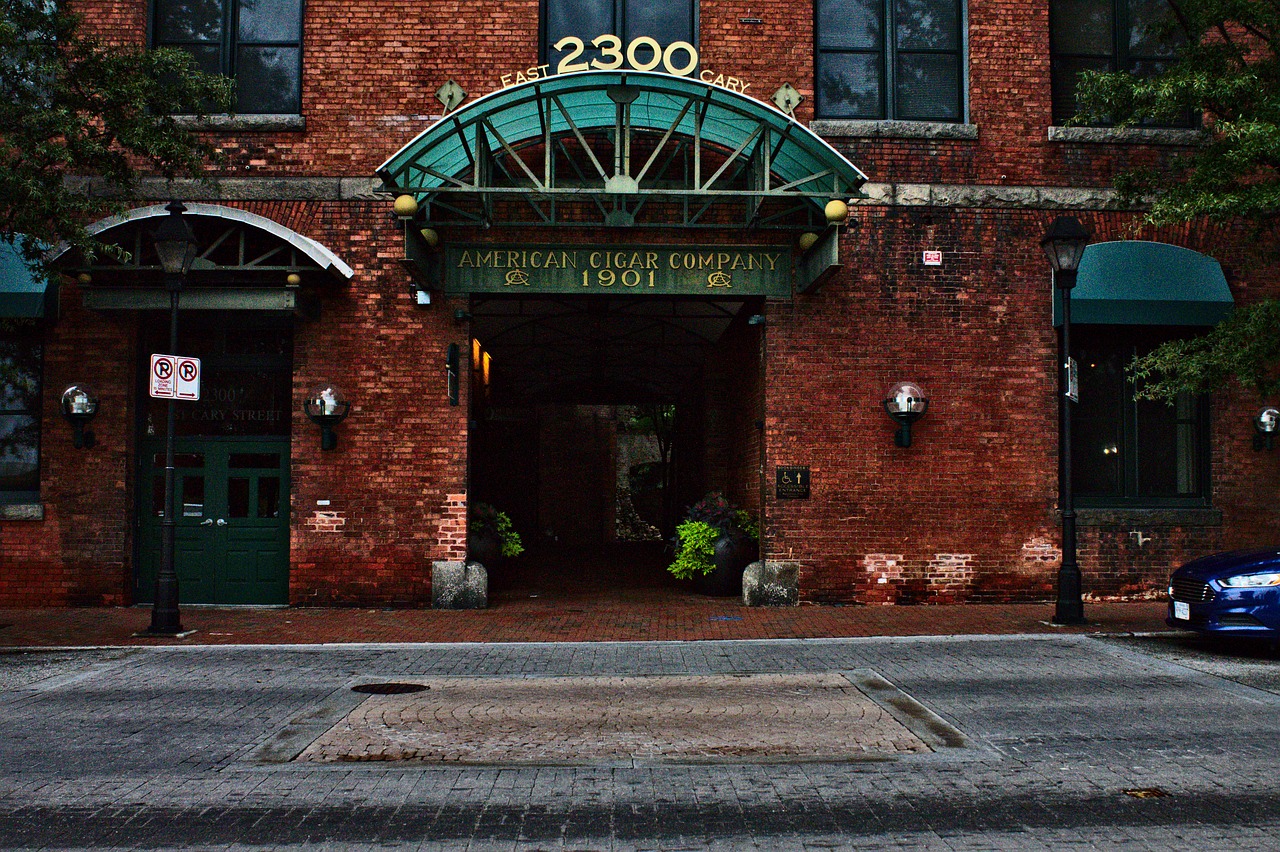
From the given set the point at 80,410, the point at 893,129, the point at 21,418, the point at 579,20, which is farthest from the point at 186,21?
the point at 893,129

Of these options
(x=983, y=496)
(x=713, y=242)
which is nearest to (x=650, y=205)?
(x=713, y=242)

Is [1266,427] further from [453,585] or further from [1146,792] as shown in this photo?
[453,585]

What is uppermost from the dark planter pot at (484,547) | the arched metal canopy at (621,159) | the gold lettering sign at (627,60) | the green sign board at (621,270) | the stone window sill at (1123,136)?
the gold lettering sign at (627,60)

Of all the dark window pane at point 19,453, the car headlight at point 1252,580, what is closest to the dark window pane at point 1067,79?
the car headlight at point 1252,580

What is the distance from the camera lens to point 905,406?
1322 cm

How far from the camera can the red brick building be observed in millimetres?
13312

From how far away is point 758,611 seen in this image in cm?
1303

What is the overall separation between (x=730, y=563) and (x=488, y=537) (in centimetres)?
356

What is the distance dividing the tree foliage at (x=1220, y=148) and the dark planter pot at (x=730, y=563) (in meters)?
5.68

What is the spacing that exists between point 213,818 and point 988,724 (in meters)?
5.02

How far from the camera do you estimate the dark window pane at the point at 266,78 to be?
1380cm

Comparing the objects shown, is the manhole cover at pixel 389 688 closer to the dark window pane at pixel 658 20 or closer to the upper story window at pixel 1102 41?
the dark window pane at pixel 658 20

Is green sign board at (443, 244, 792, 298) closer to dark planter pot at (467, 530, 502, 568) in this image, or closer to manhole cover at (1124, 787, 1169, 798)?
dark planter pot at (467, 530, 502, 568)

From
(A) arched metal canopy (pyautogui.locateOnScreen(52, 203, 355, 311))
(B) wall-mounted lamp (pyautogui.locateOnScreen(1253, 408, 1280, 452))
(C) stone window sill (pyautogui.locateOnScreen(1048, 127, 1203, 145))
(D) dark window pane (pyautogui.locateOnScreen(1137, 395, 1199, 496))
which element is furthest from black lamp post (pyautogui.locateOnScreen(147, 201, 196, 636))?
(B) wall-mounted lamp (pyautogui.locateOnScreen(1253, 408, 1280, 452))
